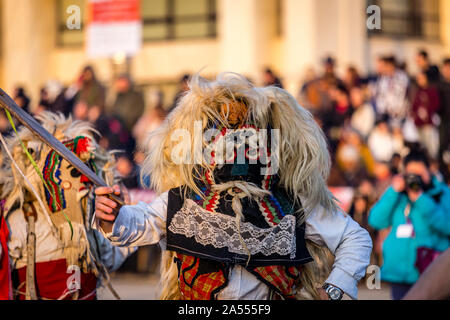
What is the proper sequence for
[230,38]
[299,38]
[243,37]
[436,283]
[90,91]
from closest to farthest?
1. [436,283]
2. [90,91]
3. [299,38]
4. [243,37]
5. [230,38]

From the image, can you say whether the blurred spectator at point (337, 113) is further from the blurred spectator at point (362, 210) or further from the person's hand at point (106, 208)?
the person's hand at point (106, 208)

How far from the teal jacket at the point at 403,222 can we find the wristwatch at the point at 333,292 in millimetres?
2671

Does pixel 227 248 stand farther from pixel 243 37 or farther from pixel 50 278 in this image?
pixel 243 37

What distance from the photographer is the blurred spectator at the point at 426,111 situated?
1159 centimetres

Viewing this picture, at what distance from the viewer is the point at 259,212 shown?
390 cm

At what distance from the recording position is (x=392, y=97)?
12.1 m

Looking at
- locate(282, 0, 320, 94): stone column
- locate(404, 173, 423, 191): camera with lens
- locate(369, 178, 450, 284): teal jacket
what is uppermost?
locate(282, 0, 320, 94): stone column

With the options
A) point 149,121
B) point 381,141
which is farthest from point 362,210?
point 149,121

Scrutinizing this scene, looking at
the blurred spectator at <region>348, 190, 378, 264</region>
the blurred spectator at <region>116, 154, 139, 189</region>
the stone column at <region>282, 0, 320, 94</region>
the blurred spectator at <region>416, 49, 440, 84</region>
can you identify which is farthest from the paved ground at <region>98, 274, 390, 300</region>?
the stone column at <region>282, 0, 320, 94</region>

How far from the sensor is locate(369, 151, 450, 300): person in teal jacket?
6.46m

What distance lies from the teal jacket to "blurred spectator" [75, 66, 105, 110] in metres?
6.62

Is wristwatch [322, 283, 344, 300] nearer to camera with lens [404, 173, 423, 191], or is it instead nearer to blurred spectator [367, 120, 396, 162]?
camera with lens [404, 173, 423, 191]

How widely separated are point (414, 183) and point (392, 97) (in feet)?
18.7

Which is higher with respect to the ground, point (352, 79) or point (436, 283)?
point (352, 79)
